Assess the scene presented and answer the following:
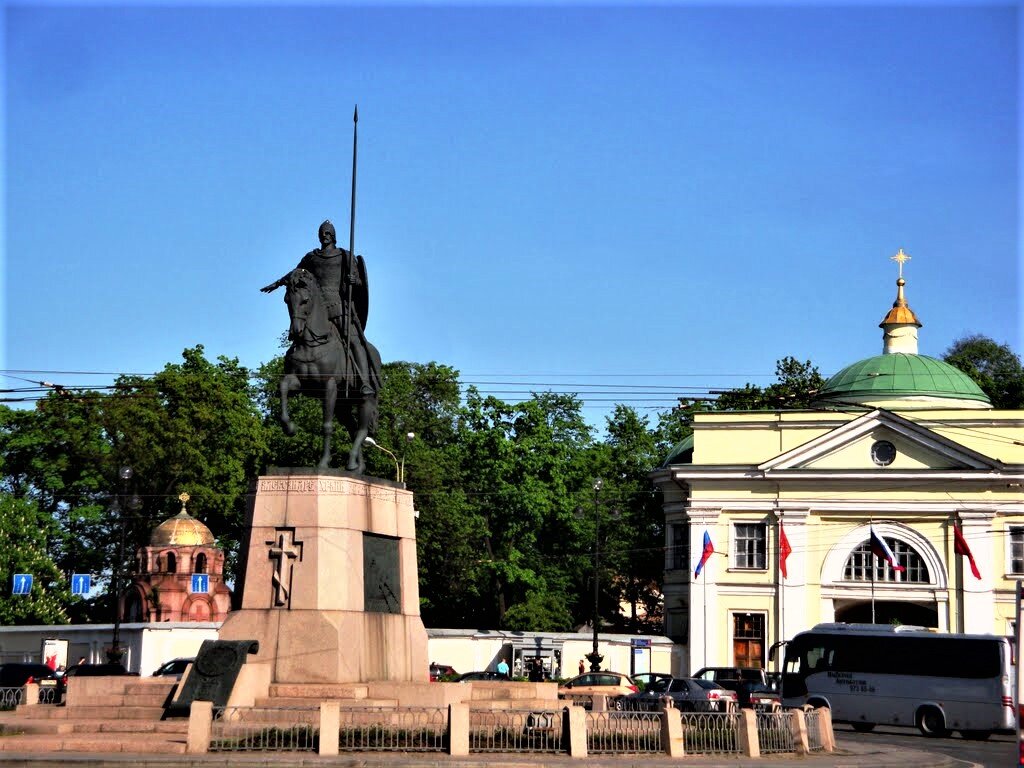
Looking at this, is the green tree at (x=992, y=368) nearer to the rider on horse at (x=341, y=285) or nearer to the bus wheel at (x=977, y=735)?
the bus wheel at (x=977, y=735)

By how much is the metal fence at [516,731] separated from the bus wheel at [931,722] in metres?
21.3

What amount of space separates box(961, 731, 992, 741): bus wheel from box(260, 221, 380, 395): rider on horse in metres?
22.1

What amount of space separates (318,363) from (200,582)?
4900 centimetres

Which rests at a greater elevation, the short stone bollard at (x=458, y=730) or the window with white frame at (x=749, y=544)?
the window with white frame at (x=749, y=544)

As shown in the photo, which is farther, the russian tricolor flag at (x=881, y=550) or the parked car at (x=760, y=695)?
the russian tricolor flag at (x=881, y=550)

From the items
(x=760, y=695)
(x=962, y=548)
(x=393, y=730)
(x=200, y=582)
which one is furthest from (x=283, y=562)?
(x=200, y=582)

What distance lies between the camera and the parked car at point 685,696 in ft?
109

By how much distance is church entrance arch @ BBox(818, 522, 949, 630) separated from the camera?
6406cm

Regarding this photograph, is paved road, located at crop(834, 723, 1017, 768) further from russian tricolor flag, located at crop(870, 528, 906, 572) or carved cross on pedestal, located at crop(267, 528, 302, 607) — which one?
russian tricolor flag, located at crop(870, 528, 906, 572)

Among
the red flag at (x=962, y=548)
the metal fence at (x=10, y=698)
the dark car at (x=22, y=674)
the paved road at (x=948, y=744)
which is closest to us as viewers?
the metal fence at (x=10, y=698)

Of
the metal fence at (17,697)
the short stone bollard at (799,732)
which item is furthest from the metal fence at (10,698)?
the short stone bollard at (799,732)

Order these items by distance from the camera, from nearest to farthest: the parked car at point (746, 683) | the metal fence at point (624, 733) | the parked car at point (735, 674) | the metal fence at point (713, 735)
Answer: the metal fence at point (624, 733)
the metal fence at point (713, 735)
the parked car at point (746, 683)
the parked car at point (735, 674)

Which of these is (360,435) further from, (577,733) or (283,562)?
(577,733)

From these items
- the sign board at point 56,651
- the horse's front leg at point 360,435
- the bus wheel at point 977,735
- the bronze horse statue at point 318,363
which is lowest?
the bus wheel at point 977,735
